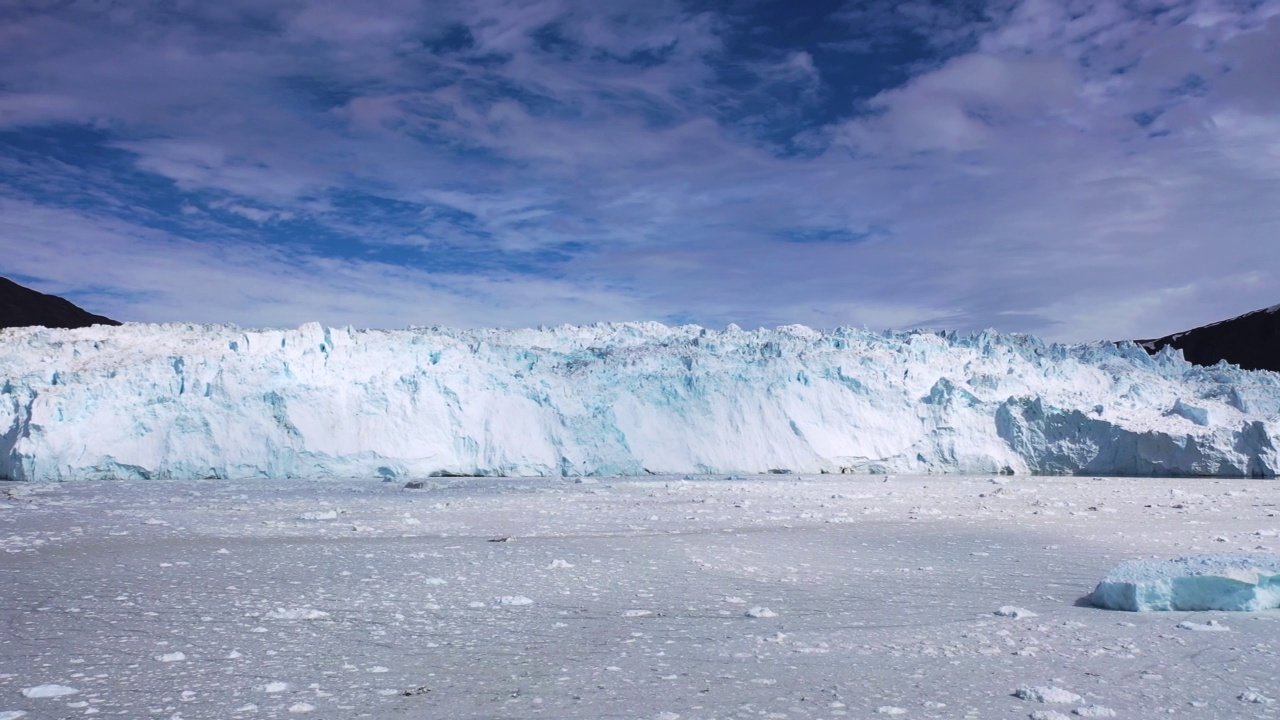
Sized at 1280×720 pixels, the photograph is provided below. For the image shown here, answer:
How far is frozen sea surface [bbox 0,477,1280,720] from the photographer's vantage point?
9.14 feet

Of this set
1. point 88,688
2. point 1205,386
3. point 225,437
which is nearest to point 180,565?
point 88,688

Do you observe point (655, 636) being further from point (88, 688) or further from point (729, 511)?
point (729, 511)

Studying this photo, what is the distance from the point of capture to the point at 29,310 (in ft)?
137

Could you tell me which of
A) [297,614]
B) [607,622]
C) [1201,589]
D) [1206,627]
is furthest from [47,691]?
[1201,589]

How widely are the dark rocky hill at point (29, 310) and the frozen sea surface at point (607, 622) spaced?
38.8 m

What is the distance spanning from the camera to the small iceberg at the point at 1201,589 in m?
3.99

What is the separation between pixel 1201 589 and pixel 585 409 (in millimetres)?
13601

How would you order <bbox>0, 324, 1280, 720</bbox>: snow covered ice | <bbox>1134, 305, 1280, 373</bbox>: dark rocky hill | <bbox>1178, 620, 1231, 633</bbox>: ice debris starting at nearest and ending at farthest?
<bbox>0, 324, 1280, 720</bbox>: snow covered ice, <bbox>1178, 620, 1231, 633</bbox>: ice debris, <bbox>1134, 305, 1280, 373</bbox>: dark rocky hill

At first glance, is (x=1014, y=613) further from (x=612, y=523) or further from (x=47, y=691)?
(x=612, y=523)

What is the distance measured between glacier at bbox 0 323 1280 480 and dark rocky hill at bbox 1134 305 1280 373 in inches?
625

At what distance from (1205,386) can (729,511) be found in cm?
1559

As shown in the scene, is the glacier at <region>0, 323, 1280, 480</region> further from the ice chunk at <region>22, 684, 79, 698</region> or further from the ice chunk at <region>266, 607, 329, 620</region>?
the ice chunk at <region>22, 684, 79, 698</region>

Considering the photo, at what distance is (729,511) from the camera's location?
9.24m

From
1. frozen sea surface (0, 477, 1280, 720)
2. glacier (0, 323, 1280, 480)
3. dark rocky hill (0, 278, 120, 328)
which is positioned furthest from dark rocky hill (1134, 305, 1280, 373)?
dark rocky hill (0, 278, 120, 328)
